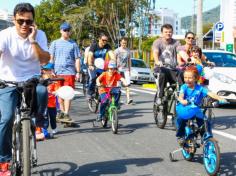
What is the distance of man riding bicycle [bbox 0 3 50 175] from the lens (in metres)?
5.17

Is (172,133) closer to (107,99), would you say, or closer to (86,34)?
(107,99)

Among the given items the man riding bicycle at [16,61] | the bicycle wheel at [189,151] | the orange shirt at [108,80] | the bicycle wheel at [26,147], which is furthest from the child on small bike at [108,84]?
the bicycle wheel at [26,147]

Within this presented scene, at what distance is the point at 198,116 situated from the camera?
6363mm

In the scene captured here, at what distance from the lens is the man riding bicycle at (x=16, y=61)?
517 cm

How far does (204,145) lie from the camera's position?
240 inches

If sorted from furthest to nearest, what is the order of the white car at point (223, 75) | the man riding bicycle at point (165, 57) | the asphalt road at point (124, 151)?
the white car at point (223, 75)
the man riding bicycle at point (165, 57)
the asphalt road at point (124, 151)

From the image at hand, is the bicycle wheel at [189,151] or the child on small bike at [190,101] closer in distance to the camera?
the child on small bike at [190,101]

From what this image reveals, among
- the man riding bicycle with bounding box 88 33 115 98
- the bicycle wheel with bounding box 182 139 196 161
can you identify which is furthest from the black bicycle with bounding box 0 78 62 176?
the man riding bicycle with bounding box 88 33 115 98

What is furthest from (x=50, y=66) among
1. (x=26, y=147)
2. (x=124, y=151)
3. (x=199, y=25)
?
(x=199, y=25)

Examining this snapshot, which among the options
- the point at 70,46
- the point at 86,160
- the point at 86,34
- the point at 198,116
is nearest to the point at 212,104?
the point at 198,116

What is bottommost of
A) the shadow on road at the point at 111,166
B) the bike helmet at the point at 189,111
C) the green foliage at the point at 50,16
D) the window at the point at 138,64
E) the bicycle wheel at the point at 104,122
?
the window at the point at 138,64

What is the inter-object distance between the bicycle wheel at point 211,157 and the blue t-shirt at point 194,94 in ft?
2.08

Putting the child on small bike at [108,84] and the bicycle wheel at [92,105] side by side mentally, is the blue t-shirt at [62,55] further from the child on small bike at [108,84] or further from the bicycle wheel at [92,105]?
the bicycle wheel at [92,105]

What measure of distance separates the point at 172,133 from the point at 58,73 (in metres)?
2.49
